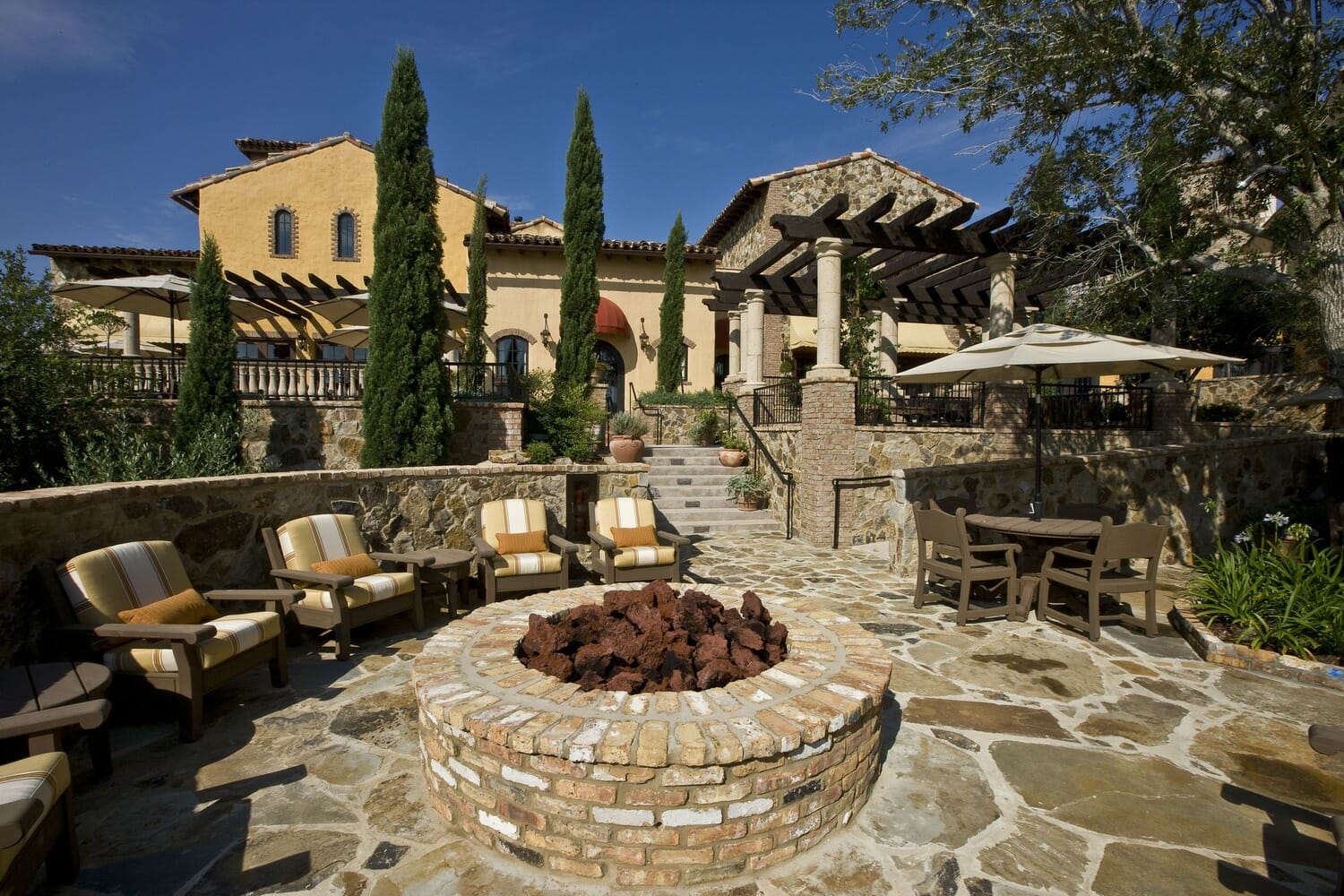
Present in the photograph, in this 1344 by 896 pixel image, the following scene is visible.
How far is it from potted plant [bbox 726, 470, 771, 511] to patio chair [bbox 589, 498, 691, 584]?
190 inches

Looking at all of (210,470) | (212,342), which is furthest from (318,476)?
(212,342)

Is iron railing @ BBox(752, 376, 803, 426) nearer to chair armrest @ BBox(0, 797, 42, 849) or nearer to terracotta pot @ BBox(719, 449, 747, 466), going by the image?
terracotta pot @ BBox(719, 449, 747, 466)

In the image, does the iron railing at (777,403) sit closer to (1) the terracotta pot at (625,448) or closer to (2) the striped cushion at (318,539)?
(1) the terracotta pot at (625,448)

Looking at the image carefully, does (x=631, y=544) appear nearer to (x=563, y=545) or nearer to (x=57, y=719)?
(x=563, y=545)

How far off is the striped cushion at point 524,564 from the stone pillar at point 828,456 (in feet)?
15.8

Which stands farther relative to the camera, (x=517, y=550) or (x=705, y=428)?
(x=705, y=428)

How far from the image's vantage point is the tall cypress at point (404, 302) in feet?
30.2

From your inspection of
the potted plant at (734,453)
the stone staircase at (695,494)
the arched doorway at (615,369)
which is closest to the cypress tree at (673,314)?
the arched doorway at (615,369)

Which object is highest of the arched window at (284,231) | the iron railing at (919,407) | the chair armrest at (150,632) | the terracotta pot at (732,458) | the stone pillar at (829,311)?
the arched window at (284,231)

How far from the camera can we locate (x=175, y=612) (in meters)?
3.70

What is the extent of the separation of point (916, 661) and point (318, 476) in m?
5.34

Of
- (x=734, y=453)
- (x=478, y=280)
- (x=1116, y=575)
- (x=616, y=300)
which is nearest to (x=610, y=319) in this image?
(x=616, y=300)

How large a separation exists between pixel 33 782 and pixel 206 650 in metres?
1.51

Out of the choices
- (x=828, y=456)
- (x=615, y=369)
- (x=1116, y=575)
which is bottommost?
(x=1116, y=575)
